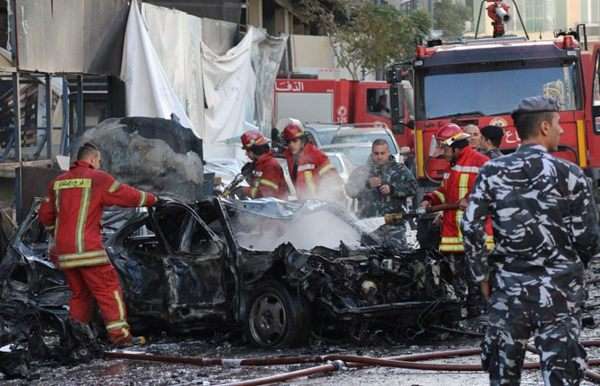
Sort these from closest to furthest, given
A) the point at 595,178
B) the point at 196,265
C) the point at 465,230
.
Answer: the point at 465,230 → the point at 196,265 → the point at 595,178

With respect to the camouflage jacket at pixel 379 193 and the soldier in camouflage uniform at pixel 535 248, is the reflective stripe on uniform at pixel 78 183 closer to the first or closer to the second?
the camouflage jacket at pixel 379 193

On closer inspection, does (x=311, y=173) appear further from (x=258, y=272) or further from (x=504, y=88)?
(x=504, y=88)

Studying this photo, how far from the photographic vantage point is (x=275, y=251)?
955 cm

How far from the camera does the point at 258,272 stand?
9648mm

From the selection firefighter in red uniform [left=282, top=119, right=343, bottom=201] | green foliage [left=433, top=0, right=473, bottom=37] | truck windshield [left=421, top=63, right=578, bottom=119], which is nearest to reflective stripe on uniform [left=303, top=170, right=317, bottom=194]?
firefighter in red uniform [left=282, top=119, right=343, bottom=201]

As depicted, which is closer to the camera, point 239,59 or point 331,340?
point 331,340

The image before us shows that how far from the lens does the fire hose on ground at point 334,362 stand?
7.87m

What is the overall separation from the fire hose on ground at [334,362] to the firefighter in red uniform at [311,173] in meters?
3.24

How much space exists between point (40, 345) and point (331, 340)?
216 cm

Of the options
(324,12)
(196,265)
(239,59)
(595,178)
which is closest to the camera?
(196,265)

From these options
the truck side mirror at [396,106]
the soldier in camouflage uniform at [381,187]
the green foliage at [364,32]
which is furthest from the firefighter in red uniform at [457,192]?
the green foliage at [364,32]

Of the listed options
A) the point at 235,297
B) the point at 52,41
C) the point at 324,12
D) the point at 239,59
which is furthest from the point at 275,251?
the point at 324,12

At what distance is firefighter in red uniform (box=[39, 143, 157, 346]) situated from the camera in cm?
982

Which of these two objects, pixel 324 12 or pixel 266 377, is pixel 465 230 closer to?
pixel 266 377
